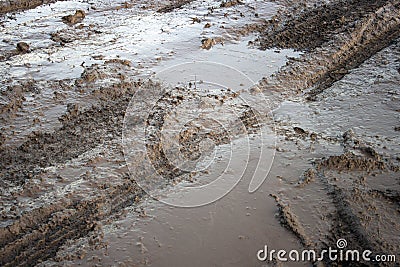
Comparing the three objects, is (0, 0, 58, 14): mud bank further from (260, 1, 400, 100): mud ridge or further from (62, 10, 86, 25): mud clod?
(260, 1, 400, 100): mud ridge

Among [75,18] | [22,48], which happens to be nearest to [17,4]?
[75,18]

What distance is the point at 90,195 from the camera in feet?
12.8

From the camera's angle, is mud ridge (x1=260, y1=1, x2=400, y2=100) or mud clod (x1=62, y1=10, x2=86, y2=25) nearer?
mud ridge (x1=260, y1=1, x2=400, y2=100)

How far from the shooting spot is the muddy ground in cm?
346

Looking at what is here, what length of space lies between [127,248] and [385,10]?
771 centimetres

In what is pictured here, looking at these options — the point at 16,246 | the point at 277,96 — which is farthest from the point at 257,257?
the point at 277,96

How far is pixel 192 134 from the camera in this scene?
15.7 ft

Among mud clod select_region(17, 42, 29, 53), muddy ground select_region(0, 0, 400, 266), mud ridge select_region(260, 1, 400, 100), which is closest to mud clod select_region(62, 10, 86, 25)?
muddy ground select_region(0, 0, 400, 266)

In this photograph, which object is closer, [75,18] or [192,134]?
[192,134]

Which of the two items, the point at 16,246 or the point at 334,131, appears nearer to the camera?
the point at 16,246

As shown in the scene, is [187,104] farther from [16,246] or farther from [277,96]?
[16,246]

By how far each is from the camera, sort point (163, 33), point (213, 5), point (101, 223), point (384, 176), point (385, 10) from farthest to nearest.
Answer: point (213, 5) < point (385, 10) < point (163, 33) < point (384, 176) < point (101, 223)

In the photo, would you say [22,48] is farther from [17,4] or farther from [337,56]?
[337,56]

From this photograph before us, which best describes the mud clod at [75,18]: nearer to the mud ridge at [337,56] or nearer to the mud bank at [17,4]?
the mud bank at [17,4]
